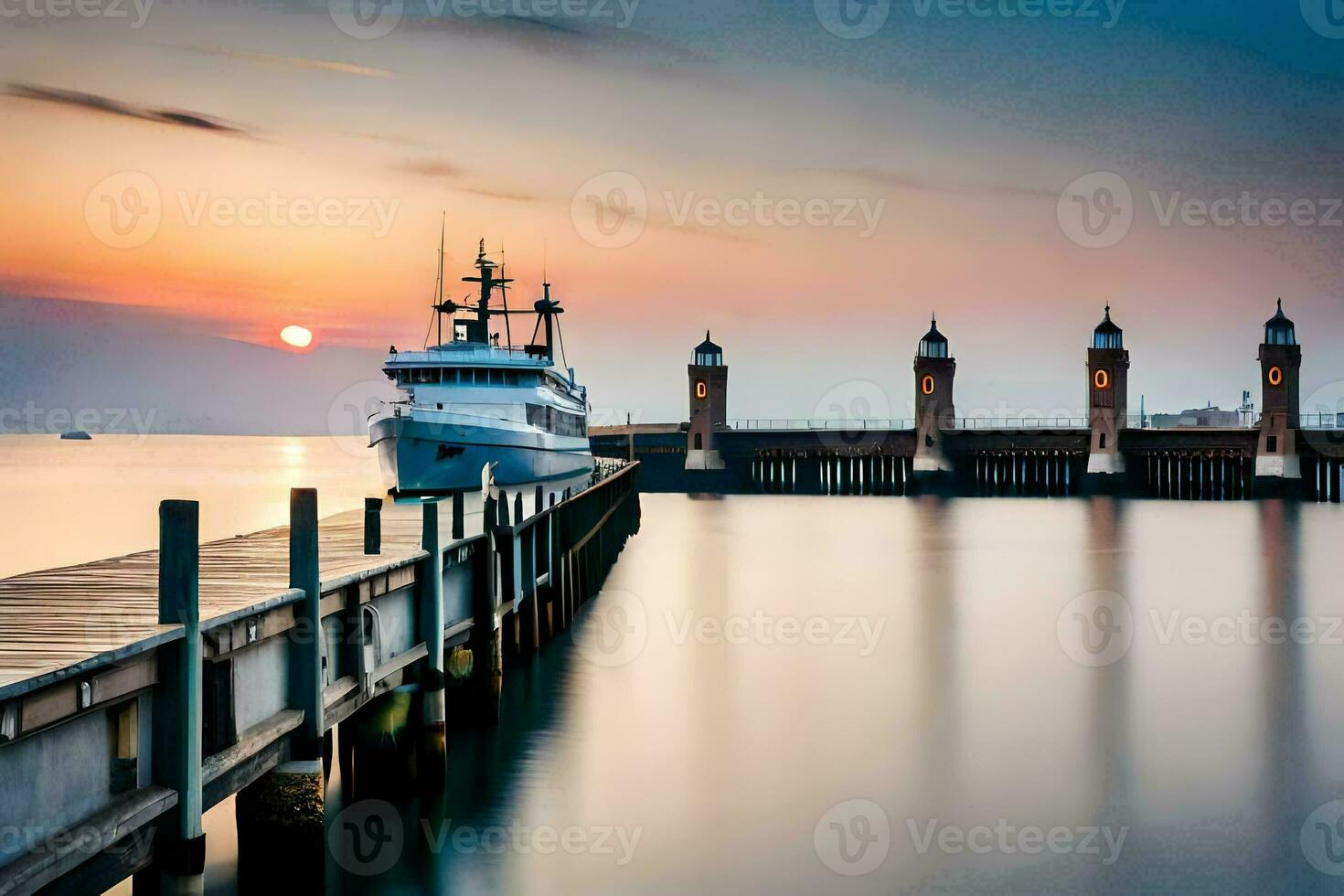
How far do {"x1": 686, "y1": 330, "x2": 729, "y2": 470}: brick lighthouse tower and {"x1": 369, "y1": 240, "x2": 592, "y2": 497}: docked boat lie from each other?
39.1 m

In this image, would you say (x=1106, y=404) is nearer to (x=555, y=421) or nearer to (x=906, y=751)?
(x=555, y=421)

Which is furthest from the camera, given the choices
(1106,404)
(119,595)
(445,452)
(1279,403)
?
(1106,404)

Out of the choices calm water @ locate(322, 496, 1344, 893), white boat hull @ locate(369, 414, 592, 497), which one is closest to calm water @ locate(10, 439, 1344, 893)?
calm water @ locate(322, 496, 1344, 893)

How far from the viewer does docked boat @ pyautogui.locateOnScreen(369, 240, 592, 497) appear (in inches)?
1785

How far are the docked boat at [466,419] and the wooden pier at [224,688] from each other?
29.8 metres

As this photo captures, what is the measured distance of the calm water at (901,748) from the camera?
38.1 feet

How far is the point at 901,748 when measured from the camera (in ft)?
54.0

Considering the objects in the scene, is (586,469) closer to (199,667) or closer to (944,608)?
(944,608)

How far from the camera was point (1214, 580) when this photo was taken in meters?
37.7

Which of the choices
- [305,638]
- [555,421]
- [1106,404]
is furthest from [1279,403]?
[305,638]

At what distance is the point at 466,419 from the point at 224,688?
3879cm

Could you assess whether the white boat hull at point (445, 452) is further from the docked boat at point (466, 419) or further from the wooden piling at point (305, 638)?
the wooden piling at point (305, 638)

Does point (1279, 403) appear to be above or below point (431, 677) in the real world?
above

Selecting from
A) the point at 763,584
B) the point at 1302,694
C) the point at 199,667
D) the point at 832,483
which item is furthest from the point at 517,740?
the point at 832,483
